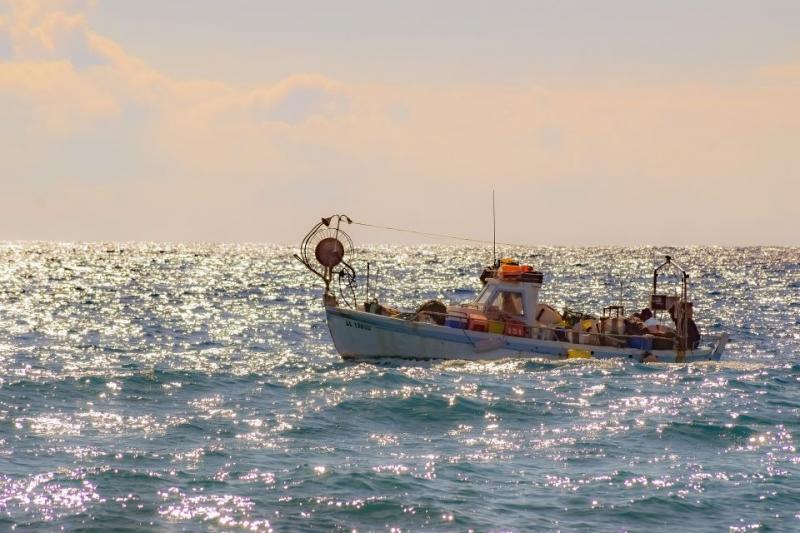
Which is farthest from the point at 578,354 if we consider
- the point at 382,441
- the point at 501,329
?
the point at 382,441

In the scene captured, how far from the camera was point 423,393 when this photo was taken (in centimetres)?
2933

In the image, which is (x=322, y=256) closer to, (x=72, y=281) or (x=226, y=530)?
(x=226, y=530)

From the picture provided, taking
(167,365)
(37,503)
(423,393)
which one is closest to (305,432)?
(423,393)

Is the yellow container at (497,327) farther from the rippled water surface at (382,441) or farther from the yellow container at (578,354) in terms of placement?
the yellow container at (578,354)

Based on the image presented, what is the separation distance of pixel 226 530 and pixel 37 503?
11.4 ft

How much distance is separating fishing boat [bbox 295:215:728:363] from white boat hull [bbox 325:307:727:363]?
0.11 ft

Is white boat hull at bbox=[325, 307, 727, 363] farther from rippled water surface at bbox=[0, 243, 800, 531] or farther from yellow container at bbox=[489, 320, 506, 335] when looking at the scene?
rippled water surface at bbox=[0, 243, 800, 531]

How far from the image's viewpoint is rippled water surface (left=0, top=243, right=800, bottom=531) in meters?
18.2

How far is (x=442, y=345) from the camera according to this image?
37375mm

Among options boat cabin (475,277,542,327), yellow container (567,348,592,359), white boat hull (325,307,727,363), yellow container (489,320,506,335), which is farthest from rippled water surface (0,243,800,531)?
boat cabin (475,277,542,327)

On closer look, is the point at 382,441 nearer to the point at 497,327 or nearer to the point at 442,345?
the point at 442,345

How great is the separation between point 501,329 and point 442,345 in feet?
6.86

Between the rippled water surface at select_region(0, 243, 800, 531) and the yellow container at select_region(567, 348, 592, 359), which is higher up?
the yellow container at select_region(567, 348, 592, 359)

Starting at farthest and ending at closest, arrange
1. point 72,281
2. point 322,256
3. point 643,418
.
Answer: point 72,281
point 322,256
point 643,418
